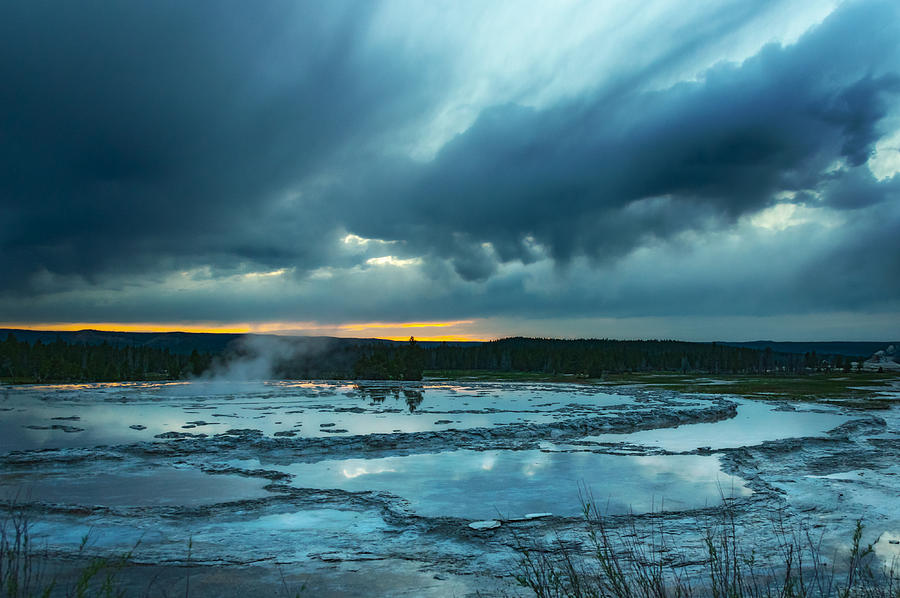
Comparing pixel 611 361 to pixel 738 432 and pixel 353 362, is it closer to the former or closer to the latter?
pixel 353 362

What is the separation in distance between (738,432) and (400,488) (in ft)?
61.4

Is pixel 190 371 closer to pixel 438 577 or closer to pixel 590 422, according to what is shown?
pixel 590 422

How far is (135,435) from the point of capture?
82.7 ft

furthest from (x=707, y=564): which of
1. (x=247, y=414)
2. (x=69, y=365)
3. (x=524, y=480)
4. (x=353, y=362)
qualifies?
(x=353, y=362)

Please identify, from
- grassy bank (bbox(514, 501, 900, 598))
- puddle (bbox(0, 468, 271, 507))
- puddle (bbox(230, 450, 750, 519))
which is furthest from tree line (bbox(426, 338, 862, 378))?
grassy bank (bbox(514, 501, 900, 598))

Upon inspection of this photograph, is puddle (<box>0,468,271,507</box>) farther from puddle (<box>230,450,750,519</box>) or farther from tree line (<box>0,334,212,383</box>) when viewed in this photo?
tree line (<box>0,334,212,383</box>)

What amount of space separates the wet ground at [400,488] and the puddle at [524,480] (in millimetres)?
85

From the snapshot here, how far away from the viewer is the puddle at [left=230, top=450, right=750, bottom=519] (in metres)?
12.9

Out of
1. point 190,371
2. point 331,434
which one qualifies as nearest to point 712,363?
→ point 190,371

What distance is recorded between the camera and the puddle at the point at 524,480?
12898mm

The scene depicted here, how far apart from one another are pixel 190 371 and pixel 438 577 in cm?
9144

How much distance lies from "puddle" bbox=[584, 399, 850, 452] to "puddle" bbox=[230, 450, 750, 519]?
3.75 m

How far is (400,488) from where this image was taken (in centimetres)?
1475

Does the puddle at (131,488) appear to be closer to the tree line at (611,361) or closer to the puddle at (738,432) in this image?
the puddle at (738,432)
